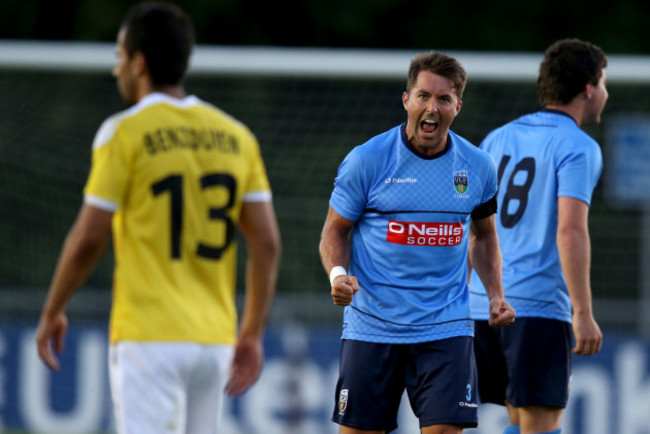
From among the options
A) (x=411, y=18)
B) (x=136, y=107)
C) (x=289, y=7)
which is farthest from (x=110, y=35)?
(x=136, y=107)

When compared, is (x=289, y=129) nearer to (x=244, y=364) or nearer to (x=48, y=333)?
(x=244, y=364)

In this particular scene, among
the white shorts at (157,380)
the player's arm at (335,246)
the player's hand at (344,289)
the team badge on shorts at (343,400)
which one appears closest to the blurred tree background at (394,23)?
the player's arm at (335,246)

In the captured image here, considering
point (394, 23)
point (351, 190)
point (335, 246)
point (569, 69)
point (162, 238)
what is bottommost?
point (162, 238)

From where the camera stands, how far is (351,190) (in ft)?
16.0

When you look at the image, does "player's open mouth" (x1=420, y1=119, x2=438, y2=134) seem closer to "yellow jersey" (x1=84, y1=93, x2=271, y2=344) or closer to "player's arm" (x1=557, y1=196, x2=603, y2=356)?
"player's arm" (x1=557, y1=196, x2=603, y2=356)

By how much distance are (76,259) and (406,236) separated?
5.56ft

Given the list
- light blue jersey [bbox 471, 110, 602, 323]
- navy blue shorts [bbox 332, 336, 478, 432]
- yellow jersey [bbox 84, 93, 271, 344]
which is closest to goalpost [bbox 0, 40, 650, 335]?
light blue jersey [bbox 471, 110, 602, 323]

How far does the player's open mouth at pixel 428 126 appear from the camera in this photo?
15.9ft

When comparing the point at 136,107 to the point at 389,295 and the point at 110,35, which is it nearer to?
the point at 389,295

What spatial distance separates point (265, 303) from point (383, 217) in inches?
47.8

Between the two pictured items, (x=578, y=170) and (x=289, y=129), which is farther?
(x=289, y=129)

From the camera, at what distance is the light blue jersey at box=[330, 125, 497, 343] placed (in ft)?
16.0

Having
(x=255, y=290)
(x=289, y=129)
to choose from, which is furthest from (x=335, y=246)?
(x=289, y=129)

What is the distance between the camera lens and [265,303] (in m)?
3.81
